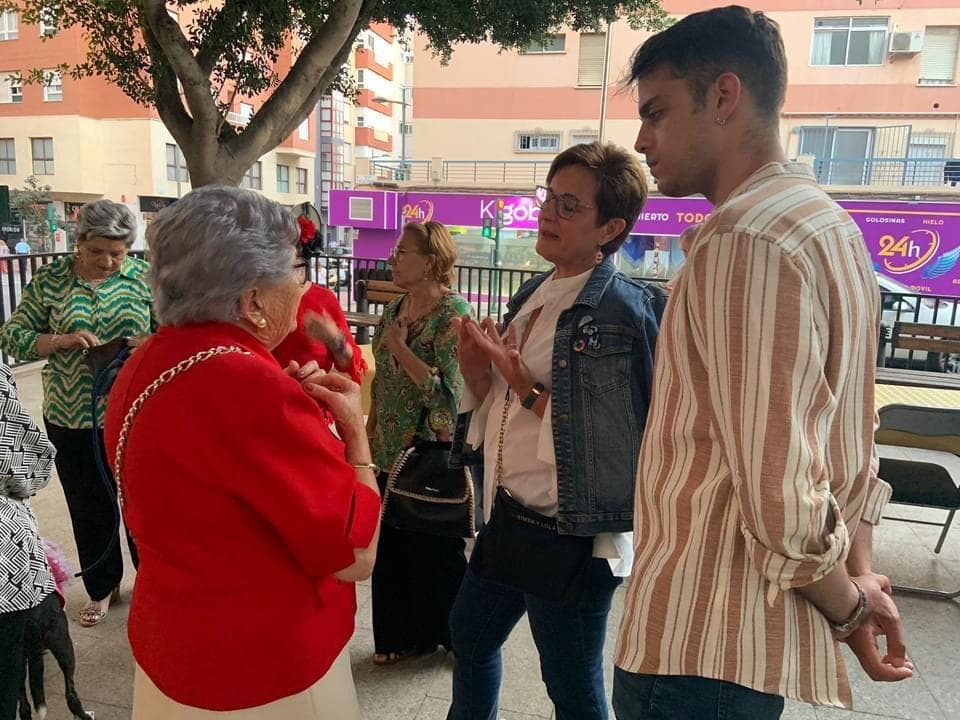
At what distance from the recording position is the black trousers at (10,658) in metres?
1.71

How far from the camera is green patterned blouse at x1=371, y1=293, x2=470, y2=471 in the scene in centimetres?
250

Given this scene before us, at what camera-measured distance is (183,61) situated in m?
4.40

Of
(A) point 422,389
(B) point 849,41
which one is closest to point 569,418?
(A) point 422,389

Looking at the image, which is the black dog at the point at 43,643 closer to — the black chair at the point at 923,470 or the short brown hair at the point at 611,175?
the short brown hair at the point at 611,175

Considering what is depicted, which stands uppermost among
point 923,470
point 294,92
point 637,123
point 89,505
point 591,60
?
point 591,60

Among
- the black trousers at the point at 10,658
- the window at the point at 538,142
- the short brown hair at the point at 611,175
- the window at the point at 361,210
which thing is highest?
the window at the point at 538,142

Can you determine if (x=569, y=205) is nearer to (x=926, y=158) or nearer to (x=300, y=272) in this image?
(x=300, y=272)

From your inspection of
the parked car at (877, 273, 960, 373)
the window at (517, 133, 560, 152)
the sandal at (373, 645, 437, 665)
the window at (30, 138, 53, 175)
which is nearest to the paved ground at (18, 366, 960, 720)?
the sandal at (373, 645, 437, 665)

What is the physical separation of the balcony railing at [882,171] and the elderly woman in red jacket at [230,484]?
2180 cm

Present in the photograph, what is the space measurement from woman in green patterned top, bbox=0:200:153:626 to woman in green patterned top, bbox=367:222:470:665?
1082 mm

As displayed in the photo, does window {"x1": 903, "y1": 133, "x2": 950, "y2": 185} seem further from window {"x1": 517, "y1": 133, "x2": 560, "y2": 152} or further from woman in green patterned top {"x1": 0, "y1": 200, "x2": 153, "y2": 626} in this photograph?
woman in green patterned top {"x1": 0, "y1": 200, "x2": 153, "y2": 626}

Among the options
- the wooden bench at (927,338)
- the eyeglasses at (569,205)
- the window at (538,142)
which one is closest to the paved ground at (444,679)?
the eyeglasses at (569,205)

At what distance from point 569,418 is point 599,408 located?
8 centimetres

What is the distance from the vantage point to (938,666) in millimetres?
2777
